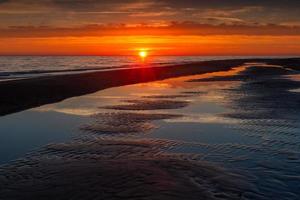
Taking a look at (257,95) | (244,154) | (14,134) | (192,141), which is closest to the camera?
(244,154)

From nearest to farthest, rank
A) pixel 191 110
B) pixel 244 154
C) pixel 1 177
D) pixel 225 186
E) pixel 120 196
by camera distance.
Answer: pixel 120 196 < pixel 225 186 < pixel 1 177 < pixel 244 154 < pixel 191 110

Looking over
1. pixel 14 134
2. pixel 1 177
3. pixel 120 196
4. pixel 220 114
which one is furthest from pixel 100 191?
pixel 220 114

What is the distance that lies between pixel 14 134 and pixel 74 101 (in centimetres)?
1165

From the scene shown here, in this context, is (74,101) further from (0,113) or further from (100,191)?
(100,191)

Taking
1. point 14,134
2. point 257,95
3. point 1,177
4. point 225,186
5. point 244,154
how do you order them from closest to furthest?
point 225,186
point 1,177
point 244,154
point 14,134
point 257,95

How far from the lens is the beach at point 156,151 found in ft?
34.8

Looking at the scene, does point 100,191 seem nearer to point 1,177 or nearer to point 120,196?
point 120,196

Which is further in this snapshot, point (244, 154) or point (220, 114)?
point (220, 114)

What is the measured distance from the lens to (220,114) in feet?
74.3

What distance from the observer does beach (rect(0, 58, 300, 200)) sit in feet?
34.8

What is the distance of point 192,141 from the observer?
16.0 m

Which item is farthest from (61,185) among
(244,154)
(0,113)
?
(0,113)

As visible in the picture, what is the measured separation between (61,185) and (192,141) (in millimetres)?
6191

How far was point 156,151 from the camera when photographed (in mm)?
14562
